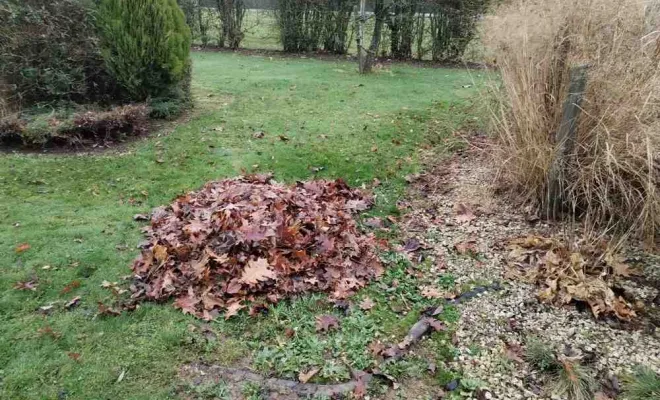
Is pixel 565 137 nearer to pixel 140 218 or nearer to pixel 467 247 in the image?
pixel 467 247

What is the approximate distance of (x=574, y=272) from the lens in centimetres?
319

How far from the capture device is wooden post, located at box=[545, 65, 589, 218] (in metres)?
3.46

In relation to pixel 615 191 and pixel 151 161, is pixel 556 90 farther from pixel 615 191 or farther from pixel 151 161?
pixel 151 161

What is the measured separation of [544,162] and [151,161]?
12.6 ft

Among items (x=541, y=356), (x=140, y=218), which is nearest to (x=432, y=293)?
(x=541, y=356)

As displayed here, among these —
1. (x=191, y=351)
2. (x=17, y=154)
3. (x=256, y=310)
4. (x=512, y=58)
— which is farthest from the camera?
(x=17, y=154)

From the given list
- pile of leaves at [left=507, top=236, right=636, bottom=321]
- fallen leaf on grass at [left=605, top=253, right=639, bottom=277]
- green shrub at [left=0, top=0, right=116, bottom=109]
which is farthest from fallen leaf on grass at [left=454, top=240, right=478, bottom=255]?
green shrub at [left=0, top=0, right=116, bottom=109]

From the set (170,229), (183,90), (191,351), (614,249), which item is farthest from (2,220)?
(614,249)

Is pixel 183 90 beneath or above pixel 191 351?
above

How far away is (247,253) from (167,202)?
1.43 metres

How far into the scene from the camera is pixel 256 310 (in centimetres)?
302

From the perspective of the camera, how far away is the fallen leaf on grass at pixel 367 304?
311 centimetres

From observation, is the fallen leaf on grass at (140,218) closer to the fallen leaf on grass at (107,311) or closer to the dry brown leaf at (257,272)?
the fallen leaf on grass at (107,311)

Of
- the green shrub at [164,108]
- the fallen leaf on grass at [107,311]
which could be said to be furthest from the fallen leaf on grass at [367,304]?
the green shrub at [164,108]
